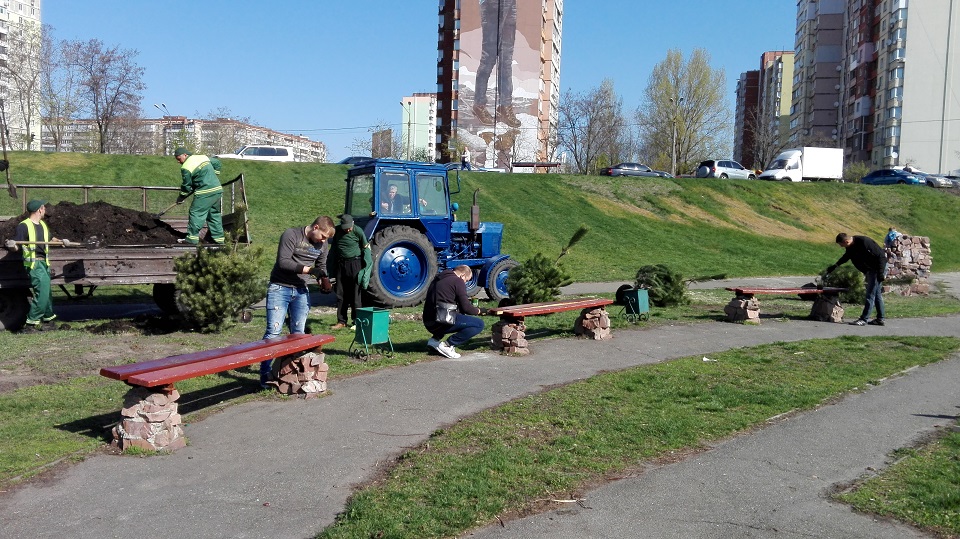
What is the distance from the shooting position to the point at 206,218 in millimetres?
12297

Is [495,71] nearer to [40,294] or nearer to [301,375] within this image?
[40,294]

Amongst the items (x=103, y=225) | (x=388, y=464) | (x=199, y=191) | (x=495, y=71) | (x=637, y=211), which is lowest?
(x=388, y=464)

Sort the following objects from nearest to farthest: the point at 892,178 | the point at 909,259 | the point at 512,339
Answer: the point at 512,339 → the point at 909,259 → the point at 892,178

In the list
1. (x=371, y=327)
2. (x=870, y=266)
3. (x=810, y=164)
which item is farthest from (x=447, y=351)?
(x=810, y=164)

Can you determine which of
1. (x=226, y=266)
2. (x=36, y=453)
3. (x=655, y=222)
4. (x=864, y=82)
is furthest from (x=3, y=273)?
(x=864, y=82)

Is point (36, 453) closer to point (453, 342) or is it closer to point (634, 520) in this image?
point (634, 520)

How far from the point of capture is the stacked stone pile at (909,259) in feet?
72.5

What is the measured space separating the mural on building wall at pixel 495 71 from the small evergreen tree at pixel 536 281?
68.6 metres

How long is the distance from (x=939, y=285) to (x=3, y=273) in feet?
74.4

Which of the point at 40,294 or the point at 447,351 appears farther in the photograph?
the point at 40,294

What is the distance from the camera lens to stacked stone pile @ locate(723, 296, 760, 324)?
1389 centimetres

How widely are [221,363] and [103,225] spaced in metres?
6.37

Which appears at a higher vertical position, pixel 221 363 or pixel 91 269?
pixel 91 269

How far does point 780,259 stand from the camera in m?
28.1
